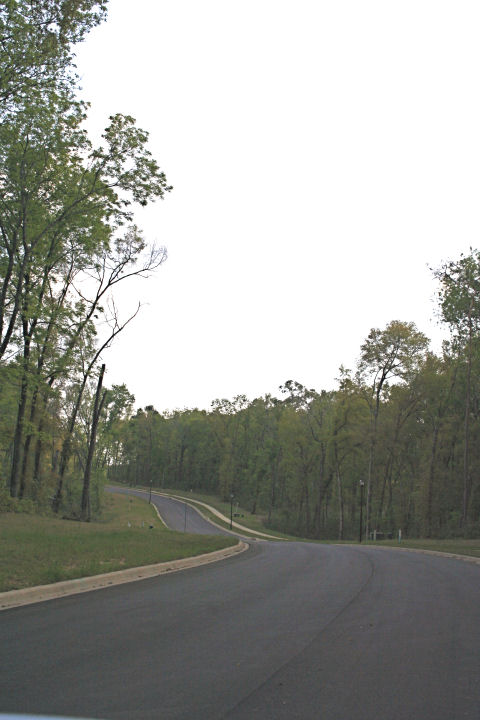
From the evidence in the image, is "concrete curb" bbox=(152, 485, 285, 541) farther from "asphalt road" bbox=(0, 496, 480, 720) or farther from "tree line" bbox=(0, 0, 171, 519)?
"asphalt road" bbox=(0, 496, 480, 720)

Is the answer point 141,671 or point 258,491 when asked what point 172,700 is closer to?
point 141,671

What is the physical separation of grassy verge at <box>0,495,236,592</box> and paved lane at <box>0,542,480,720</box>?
1225 mm

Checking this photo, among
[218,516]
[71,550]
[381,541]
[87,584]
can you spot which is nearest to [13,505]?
[71,550]

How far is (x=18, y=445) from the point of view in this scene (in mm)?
25781

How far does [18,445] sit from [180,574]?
47.9 ft

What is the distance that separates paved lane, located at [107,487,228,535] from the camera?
6166 cm

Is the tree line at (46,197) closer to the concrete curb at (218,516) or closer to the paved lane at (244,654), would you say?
the paved lane at (244,654)

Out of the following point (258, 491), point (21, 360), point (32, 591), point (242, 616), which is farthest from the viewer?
point (258, 491)

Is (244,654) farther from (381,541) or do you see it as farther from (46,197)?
(381,541)

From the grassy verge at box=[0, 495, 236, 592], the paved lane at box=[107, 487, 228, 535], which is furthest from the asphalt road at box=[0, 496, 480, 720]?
the paved lane at box=[107, 487, 228, 535]

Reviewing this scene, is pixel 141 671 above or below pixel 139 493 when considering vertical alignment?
above

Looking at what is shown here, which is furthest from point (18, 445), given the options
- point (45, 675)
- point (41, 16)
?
point (45, 675)

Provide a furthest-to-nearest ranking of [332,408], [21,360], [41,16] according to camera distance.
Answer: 1. [332,408]
2. [21,360]
3. [41,16]

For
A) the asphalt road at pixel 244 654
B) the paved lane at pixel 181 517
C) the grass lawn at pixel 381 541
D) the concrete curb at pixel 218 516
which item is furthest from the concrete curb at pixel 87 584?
the concrete curb at pixel 218 516
